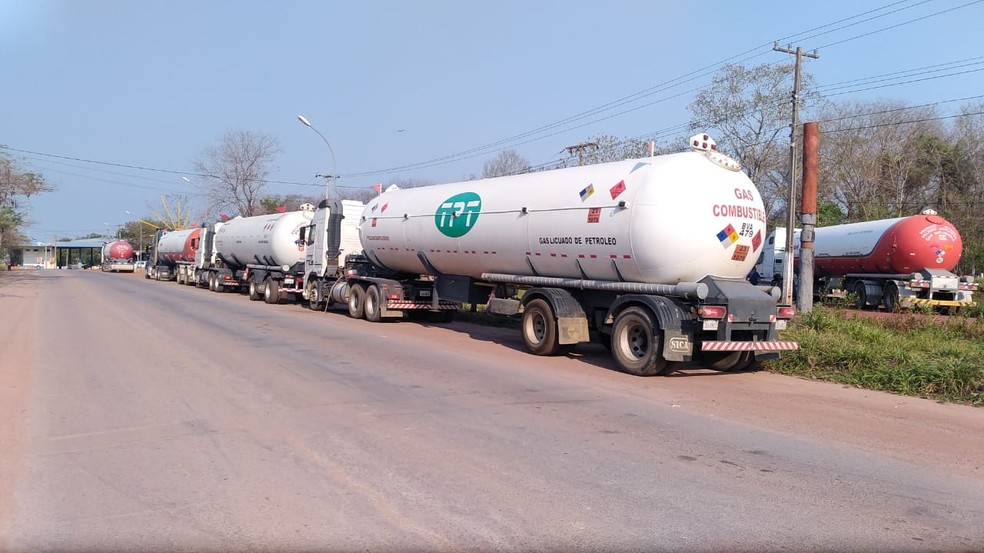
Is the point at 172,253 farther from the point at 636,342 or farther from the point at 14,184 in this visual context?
the point at 636,342

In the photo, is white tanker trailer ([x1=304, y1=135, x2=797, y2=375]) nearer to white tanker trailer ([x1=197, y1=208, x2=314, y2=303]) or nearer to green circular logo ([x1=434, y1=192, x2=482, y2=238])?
green circular logo ([x1=434, y1=192, x2=482, y2=238])

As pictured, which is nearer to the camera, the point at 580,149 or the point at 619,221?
the point at 619,221

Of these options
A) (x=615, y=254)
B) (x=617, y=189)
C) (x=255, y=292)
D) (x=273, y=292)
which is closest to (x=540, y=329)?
(x=615, y=254)

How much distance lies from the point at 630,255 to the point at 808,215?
6.99 m

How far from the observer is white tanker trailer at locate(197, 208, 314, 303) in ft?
86.1

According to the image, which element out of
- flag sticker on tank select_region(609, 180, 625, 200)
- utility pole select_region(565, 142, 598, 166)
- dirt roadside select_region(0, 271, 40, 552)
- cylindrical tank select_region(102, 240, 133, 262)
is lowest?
dirt roadside select_region(0, 271, 40, 552)

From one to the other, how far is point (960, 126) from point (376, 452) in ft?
159

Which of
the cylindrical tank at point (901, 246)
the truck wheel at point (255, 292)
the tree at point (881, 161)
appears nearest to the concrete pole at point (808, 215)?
the cylindrical tank at point (901, 246)

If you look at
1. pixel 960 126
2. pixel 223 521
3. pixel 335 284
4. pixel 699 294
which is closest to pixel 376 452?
pixel 223 521

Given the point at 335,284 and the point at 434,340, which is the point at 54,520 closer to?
the point at 434,340

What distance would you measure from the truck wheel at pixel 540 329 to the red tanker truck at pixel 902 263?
15.1 metres

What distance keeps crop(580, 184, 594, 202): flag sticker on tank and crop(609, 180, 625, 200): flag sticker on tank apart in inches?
18.5

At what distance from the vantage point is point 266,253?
27.6 m

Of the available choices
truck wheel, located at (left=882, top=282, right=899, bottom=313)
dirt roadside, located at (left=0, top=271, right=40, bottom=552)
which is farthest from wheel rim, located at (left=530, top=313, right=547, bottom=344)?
truck wheel, located at (left=882, top=282, right=899, bottom=313)
